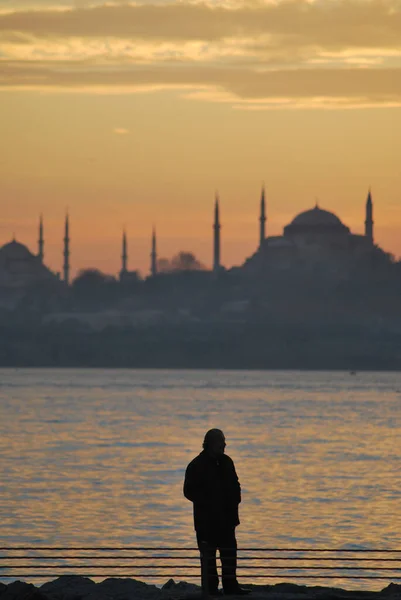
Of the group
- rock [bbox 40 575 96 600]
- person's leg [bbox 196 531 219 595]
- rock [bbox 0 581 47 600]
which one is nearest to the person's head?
person's leg [bbox 196 531 219 595]

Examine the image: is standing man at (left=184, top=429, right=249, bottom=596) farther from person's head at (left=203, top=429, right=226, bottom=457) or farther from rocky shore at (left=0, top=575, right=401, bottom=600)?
rocky shore at (left=0, top=575, right=401, bottom=600)

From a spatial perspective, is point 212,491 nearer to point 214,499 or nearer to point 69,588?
point 214,499

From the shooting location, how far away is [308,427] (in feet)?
260

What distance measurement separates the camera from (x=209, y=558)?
45.7 feet

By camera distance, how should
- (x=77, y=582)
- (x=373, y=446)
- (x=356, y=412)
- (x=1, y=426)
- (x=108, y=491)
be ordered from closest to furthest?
(x=77, y=582) < (x=108, y=491) < (x=373, y=446) < (x=1, y=426) < (x=356, y=412)

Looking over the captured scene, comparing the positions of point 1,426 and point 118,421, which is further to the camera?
point 118,421

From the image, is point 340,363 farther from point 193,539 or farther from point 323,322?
point 193,539

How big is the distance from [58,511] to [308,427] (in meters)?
42.7

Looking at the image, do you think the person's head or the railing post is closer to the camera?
the railing post

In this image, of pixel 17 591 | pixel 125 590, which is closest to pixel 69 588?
pixel 125 590

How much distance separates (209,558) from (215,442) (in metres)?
0.96

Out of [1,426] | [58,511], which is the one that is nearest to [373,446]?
[1,426]

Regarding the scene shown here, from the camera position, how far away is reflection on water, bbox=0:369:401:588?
33812mm

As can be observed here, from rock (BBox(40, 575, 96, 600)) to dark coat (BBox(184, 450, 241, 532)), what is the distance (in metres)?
2.51
